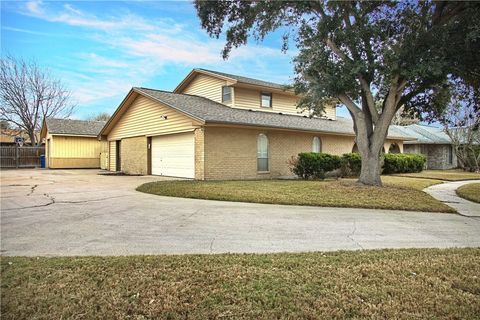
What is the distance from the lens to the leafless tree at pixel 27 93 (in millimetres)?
33062

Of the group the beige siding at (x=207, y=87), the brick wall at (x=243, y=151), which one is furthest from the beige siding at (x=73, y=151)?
the brick wall at (x=243, y=151)

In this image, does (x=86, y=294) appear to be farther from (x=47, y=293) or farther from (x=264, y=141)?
(x=264, y=141)

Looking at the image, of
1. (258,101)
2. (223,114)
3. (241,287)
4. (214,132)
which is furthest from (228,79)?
(241,287)

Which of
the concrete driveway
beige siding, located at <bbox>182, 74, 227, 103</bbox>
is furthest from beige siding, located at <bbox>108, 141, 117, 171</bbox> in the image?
the concrete driveway

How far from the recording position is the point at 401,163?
2305 centimetres

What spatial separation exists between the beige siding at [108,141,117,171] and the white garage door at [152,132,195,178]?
631cm

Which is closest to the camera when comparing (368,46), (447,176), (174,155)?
(368,46)

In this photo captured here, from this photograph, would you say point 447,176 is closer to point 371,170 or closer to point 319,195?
point 371,170

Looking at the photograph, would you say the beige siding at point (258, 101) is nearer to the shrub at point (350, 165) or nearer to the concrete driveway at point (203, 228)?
the shrub at point (350, 165)

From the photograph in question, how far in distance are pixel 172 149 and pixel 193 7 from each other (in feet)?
25.6

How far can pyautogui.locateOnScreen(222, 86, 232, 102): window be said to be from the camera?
1994cm

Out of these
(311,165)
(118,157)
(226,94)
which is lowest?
(311,165)

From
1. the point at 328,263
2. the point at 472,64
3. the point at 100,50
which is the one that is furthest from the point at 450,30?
the point at 100,50

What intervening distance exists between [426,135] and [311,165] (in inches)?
869
